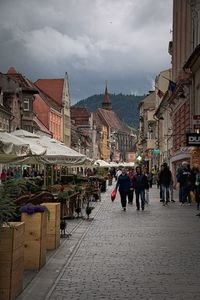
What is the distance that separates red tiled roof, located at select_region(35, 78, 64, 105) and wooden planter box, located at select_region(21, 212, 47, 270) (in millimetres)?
100343

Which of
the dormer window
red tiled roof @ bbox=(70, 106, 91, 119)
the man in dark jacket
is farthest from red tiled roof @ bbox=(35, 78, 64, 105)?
the man in dark jacket

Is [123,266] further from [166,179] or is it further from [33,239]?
[166,179]

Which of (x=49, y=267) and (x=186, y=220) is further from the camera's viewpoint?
(x=186, y=220)

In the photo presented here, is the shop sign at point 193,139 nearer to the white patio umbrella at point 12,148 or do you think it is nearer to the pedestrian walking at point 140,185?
the pedestrian walking at point 140,185

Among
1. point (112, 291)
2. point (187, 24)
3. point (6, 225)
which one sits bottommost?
point (112, 291)

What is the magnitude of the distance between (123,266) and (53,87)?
4136 inches

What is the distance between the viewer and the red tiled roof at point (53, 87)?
112875mm

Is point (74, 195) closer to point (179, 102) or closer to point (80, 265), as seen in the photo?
point (80, 265)

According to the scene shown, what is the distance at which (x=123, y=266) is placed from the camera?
11.1 metres

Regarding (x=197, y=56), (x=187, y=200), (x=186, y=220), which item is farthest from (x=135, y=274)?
(x=197, y=56)

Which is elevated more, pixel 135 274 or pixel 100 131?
pixel 100 131

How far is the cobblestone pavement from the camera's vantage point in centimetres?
888

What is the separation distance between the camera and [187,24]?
4788cm

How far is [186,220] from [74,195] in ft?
12.9
